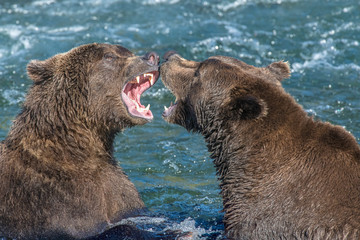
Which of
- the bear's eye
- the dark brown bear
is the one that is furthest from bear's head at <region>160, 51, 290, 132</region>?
the bear's eye

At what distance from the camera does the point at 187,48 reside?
13.7 metres

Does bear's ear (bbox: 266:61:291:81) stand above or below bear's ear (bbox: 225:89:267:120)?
above

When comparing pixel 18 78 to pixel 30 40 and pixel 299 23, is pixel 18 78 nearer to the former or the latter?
pixel 30 40

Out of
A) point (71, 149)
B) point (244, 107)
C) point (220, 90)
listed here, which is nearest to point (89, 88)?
point (71, 149)

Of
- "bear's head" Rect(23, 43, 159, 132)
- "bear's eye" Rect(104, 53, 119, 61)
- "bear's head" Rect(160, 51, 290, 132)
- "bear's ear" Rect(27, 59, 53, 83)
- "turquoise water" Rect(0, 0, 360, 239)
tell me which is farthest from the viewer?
"turquoise water" Rect(0, 0, 360, 239)

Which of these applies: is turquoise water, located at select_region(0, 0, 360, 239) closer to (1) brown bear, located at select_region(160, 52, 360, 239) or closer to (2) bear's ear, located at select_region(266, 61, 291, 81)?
(1) brown bear, located at select_region(160, 52, 360, 239)

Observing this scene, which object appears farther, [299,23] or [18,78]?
[299,23]

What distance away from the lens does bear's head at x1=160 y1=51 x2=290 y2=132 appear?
6.45 m

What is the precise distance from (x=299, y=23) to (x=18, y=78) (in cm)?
703

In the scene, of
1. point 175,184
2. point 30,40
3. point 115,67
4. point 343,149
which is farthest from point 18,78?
point 343,149

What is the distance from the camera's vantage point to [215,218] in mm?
7773

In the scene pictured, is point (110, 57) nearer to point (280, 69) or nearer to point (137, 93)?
point (137, 93)

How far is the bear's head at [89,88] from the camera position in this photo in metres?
6.89

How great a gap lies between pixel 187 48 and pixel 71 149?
726 cm
